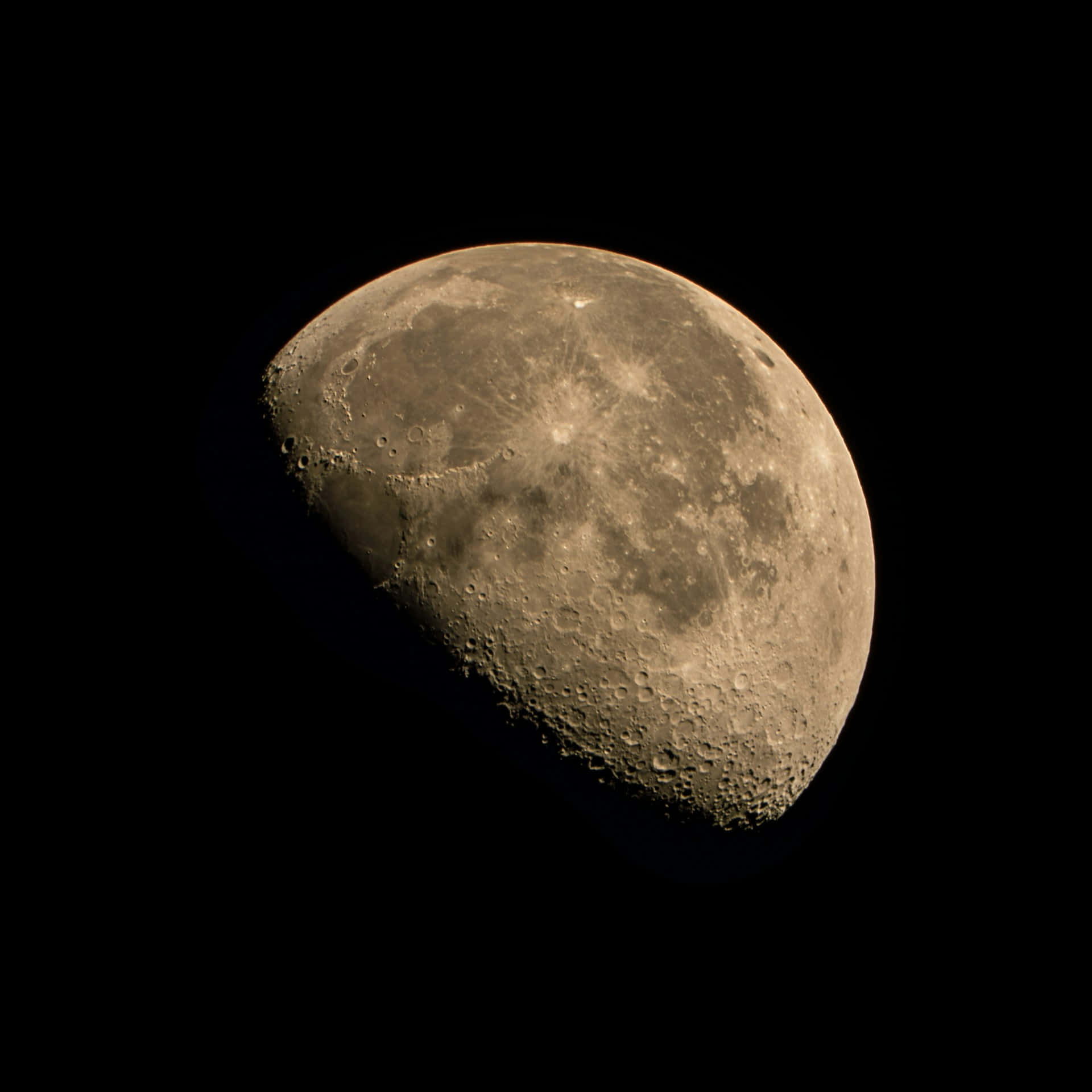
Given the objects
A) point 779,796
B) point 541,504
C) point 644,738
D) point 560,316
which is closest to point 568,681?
point 644,738

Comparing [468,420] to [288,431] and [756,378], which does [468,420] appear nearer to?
[288,431]

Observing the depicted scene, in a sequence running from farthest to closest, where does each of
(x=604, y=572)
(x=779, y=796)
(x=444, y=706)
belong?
(x=779, y=796) < (x=444, y=706) < (x=604, y=572)

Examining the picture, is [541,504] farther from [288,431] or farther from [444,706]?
[288,431]

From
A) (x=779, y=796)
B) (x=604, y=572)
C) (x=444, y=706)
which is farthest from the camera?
(x=779, y=796)

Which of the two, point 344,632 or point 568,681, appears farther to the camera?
point 344,632

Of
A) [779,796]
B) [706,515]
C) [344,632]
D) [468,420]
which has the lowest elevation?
[344,632]

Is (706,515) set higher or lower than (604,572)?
higher
